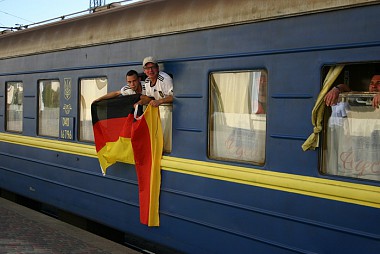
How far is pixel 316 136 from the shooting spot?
4.13 metres

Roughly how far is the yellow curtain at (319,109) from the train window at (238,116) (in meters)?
0.57

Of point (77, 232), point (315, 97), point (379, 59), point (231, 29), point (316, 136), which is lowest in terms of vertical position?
point (77, 232)

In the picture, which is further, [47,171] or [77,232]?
[47,171]

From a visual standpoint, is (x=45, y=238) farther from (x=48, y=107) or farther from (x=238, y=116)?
(x=238, y=116)

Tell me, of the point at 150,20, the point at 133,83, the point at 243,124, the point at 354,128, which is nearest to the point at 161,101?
the point at 133,83

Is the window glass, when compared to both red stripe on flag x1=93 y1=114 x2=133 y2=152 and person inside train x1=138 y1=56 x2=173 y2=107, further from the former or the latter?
red stripe on flag x1=93 y1=114 x2=133 y2=152

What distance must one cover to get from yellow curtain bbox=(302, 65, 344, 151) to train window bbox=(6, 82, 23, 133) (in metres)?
5.85

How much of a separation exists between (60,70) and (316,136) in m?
4.46

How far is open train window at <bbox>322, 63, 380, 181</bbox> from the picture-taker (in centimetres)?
387

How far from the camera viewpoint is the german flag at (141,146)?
5680mm

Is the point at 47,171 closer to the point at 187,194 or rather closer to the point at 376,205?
the point at 187,194

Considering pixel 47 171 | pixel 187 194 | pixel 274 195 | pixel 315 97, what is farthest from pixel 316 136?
pixel 47 171

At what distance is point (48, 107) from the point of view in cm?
796

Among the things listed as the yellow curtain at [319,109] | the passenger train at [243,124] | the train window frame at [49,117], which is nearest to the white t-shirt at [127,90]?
the passenger train at [243,124]
